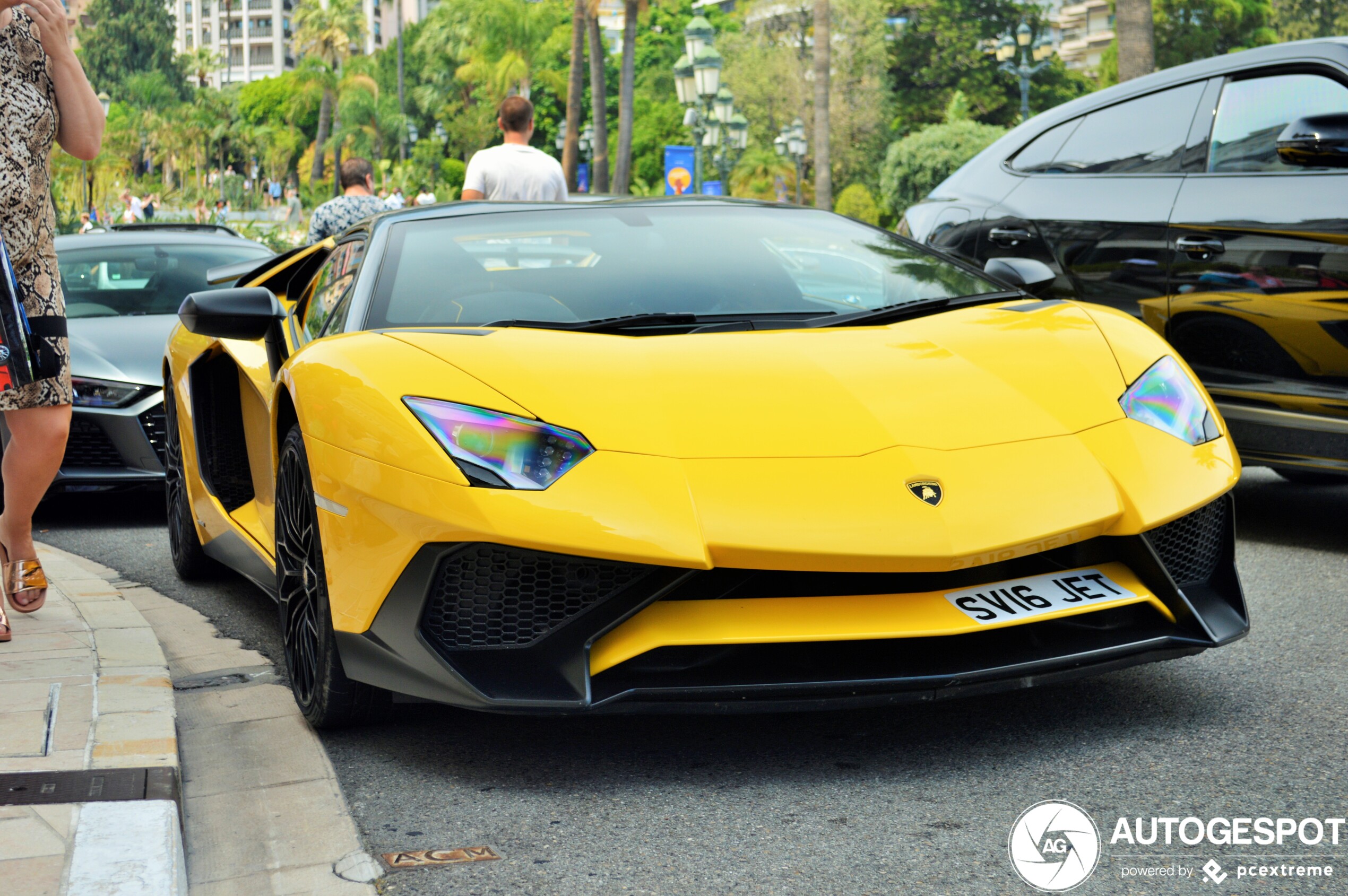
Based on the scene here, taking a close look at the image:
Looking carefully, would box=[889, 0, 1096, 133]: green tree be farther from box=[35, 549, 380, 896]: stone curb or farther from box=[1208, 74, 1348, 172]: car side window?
box=[35, 549, 380, 896]: stone curb

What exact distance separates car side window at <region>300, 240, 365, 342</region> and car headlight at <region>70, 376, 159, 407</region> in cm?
240

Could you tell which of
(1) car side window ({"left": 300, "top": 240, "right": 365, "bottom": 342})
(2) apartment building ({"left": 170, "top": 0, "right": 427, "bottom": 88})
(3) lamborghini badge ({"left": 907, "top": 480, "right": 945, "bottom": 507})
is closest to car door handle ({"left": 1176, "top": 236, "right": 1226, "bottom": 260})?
(3) lamborghini badge ({"left": 907, "top": 480, "right": 945, "bottom": 507})

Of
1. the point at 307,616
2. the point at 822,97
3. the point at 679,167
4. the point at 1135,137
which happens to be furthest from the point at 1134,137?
the point at 822,97

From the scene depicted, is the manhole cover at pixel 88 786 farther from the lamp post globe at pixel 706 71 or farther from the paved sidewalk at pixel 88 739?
the lamp post globe at pixel 706 71

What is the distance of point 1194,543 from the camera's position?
3.09 m

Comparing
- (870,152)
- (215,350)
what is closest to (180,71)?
(870,152)

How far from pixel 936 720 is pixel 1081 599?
19.4 inches

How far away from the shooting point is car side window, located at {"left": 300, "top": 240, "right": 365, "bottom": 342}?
3818 mm

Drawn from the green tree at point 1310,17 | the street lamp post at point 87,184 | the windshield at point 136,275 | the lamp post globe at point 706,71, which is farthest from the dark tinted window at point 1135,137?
the green tree at point 1310,17

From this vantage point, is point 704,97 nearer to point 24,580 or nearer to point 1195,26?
point 24,580

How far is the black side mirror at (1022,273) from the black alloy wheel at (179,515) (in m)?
2.66

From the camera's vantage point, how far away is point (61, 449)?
4164 mm

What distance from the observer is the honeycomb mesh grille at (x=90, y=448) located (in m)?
6.37

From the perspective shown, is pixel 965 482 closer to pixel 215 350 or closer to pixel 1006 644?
pixel 1006 644
